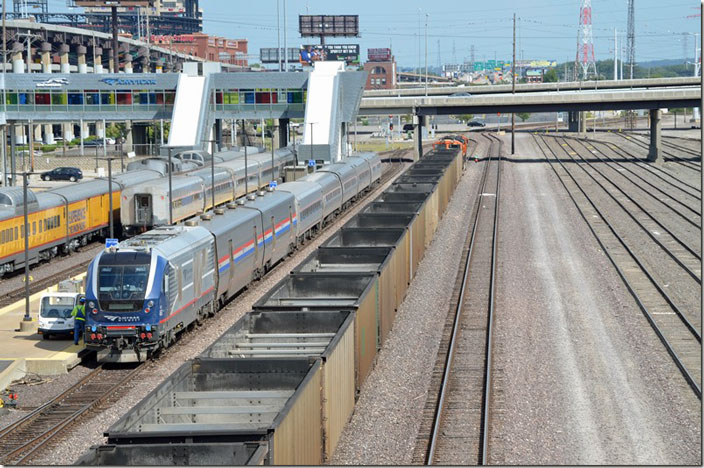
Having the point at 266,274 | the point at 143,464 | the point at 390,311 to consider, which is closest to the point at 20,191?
the point at 266,274

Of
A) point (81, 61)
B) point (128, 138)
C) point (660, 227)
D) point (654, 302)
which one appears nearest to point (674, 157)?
point (660, 227)

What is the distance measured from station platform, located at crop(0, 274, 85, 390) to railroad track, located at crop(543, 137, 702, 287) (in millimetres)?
23725

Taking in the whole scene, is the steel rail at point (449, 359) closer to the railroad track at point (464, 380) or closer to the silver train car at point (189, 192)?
the railroad track at point (464, 380)

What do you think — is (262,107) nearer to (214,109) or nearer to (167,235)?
(214,109)

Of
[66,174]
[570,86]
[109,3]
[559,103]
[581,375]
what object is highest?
[109,3]

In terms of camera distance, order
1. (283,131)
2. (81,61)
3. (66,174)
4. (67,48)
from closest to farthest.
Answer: (66,174), (283,131), (81,61), (67,48)

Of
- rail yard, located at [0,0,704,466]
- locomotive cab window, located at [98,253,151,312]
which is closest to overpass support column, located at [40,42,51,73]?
rail yard, located at [0,0,704,466]

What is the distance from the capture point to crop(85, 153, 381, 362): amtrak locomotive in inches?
1021

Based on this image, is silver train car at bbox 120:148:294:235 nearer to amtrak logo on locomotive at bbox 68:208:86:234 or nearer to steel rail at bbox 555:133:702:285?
amtrak logo on locomotive at bbox 68:208:86:234

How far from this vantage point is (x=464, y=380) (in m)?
25.7

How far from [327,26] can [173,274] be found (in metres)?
134

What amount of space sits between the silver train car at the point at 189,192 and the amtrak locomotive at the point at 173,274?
868cm

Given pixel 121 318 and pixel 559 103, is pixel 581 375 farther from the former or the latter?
pixel 559 103

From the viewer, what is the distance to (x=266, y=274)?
4066 cm
